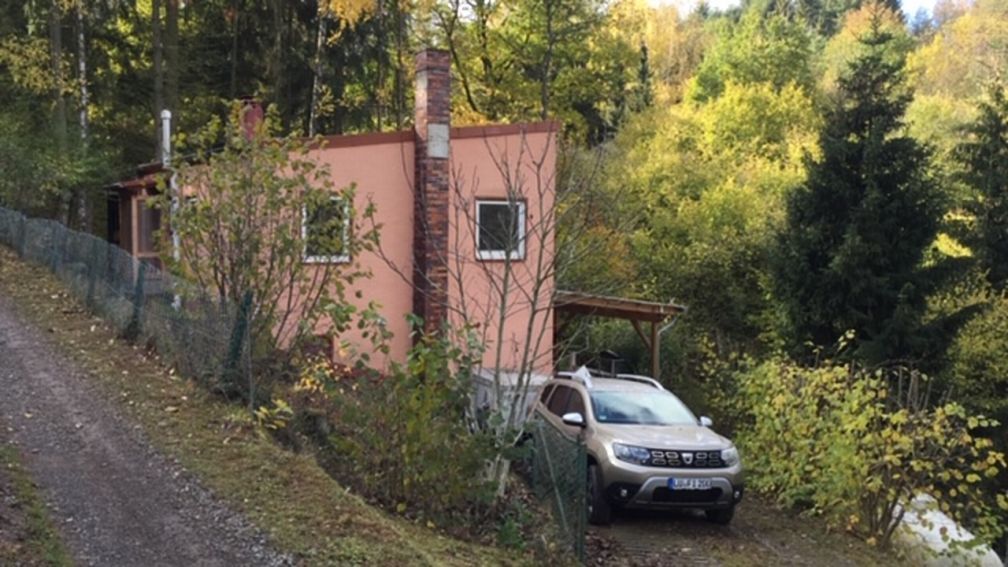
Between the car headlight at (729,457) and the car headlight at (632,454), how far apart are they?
3.18 ft

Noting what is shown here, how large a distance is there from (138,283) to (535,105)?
73.1 ft

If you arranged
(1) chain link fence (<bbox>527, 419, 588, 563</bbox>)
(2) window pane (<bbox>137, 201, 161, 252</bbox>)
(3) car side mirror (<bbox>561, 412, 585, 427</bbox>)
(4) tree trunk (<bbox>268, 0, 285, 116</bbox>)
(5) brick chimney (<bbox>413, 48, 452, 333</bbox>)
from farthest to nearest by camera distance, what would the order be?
(4) tree trunk (<bbox>268, 0, 285, 116</bbox>) < (2) window pane (<bbox>137, 201, 161, 252</bbox>) < (5) brick chimney (<bbox>413, 48, 452, 333</bbox>) < (3) car side mirror (<bbox>561, 412, 585, 427</bbox>) < (1) chain link fence (<bbox>527, 419, 588, 563</bbox>)

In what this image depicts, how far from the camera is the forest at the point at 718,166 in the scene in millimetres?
13648

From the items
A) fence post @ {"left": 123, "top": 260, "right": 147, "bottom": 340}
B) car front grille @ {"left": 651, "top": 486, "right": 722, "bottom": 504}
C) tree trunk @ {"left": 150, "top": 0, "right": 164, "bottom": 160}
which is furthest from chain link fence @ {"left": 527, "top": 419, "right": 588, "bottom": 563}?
tree trunk @ {"left": 150, "top": 0, "right": 164, "bottom": 160}

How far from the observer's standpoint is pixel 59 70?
885 inches

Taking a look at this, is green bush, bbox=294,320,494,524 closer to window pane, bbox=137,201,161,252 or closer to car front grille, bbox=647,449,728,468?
car front grille, bbox=647,449,728,468

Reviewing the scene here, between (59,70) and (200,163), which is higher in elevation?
(59,70)

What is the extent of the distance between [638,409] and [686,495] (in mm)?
1580

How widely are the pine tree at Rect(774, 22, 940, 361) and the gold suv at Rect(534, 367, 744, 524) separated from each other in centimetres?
692

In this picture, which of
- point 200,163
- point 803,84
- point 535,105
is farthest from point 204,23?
point 803,84

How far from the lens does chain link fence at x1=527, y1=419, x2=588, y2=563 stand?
7609mm

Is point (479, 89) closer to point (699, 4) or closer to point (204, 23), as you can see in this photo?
point (204, 23)

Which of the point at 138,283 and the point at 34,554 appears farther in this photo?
the point at 138,283

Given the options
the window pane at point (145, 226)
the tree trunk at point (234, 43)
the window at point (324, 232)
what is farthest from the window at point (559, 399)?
the tree trunk at point (234, 43)
